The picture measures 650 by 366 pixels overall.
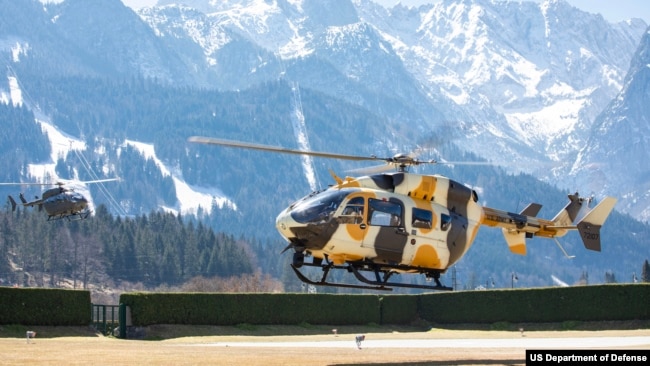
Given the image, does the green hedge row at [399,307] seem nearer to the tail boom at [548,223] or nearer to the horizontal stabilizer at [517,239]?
the tail boom at [548,223]

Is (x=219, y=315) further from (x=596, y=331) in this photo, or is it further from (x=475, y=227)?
(x=475, y=227)

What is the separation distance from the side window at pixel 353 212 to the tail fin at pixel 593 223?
10864 millimetres

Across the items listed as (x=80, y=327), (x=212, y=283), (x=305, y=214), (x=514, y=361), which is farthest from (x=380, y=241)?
(x=212, y=283)

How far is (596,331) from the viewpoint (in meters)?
61.4

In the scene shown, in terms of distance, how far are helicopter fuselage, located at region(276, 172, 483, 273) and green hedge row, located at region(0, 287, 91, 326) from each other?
25.1 metres

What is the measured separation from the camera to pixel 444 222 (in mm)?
36344

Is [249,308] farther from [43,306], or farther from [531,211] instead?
[531,211]

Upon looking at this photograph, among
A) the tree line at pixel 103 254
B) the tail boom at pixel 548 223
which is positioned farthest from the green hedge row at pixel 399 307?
the tree line at pixel 103 254

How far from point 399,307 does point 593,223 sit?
31760 mm

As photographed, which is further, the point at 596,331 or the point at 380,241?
the point at 596,331

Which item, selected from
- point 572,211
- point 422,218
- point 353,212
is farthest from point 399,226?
point 572,211

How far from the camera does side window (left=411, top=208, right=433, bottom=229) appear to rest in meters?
35.6

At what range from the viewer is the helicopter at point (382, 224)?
34.2m

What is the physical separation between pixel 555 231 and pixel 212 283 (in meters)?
126
